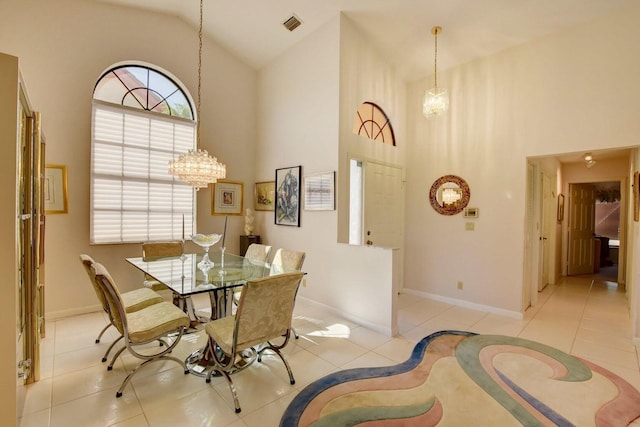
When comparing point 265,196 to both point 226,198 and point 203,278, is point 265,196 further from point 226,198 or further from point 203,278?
point 203,278

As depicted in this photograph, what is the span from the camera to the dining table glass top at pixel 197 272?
7.60 feet

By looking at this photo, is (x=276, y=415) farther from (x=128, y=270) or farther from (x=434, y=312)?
(x=128, y=270)

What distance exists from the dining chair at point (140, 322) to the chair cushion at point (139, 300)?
0.10m

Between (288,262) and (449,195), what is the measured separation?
9.04 ft

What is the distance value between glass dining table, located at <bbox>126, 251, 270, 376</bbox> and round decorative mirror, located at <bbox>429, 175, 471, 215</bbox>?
2.93 meters

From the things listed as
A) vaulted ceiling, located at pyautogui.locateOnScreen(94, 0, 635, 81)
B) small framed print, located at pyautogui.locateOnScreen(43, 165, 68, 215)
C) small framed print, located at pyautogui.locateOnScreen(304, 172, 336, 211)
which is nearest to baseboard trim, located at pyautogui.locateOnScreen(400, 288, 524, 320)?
small framed print, located at pyautogui.locateOnScreen(304, 172, 336, 211)

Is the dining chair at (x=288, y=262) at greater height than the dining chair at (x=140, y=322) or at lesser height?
greater

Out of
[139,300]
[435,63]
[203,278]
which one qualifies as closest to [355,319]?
[203,278]

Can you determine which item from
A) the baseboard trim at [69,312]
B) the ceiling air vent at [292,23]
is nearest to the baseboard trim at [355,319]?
the baseboard trim at [69,312]

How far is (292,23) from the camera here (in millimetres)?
4117

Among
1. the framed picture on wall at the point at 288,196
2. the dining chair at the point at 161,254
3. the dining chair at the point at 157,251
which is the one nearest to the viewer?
the dining chair at the point at 161,254

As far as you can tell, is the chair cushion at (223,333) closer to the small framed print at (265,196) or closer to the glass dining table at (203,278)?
the glass dining table at (203,278)

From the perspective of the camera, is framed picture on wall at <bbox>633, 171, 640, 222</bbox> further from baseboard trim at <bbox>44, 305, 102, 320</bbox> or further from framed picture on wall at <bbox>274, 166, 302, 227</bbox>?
baseboard trim at <bbox>44, 305, 102, 320</bbox>

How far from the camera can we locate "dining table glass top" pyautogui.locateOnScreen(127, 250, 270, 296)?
2.32 meters
